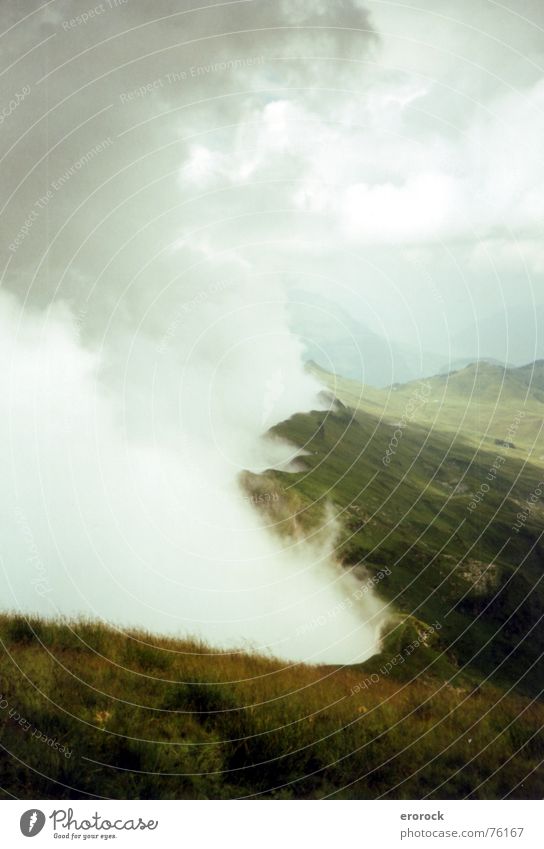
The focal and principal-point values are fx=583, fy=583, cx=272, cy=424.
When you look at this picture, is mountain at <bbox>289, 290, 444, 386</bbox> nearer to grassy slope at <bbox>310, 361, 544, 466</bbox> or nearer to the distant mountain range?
the distant mountain range

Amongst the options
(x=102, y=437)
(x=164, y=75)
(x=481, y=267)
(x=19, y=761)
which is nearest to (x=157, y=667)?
(x=19, y=761)

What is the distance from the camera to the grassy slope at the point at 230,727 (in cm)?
495

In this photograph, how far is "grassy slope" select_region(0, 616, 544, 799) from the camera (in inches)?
195

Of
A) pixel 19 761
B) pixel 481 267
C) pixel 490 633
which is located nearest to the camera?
pixel 19 761

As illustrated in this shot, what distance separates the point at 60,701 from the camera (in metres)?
5.11

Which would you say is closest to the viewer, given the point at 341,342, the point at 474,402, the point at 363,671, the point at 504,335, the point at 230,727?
the point at 230,727

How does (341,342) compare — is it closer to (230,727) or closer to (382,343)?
(382,343)

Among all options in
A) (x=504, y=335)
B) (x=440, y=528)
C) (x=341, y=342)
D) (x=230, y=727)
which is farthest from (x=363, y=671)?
(x=504, y=335)

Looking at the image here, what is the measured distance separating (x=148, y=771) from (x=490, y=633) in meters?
3.51

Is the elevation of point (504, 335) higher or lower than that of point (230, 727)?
higher

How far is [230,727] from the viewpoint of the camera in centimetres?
497

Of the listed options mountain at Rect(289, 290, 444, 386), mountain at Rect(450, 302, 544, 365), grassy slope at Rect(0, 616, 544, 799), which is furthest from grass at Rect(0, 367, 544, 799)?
mountain at Rect(450, 302, 544, 365)

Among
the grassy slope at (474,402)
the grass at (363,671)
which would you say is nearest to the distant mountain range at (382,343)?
the grassy slope at (474,402)
